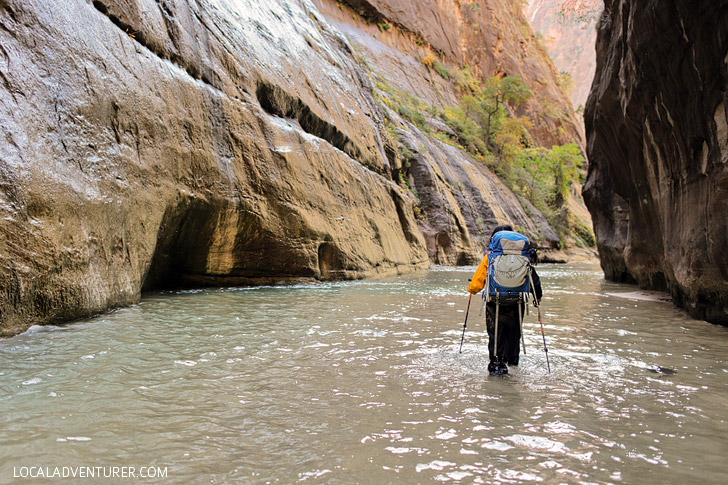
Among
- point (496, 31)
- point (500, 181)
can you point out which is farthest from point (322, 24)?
point (496, 31)

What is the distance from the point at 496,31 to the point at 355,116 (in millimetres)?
40249

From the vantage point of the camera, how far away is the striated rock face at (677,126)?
604 cm

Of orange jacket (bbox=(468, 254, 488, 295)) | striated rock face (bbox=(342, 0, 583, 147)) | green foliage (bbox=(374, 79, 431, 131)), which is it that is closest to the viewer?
orange jacket (bbox=(468, 254, 488, 295))

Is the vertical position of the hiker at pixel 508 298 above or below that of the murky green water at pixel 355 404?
above

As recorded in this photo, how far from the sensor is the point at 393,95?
29734 mm

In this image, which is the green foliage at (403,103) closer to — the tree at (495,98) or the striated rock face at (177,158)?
the tree at (495,98)

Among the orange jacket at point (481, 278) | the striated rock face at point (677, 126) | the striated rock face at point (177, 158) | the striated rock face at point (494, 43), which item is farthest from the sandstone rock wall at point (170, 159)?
the striated rock face at point (494, 43)

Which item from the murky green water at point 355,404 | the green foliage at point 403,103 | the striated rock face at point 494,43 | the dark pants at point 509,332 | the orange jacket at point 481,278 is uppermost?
the striated rock face at point 494,43

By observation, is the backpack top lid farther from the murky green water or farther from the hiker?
the murky green water

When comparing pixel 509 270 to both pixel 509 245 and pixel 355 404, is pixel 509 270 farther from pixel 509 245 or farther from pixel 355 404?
pixel 355 404

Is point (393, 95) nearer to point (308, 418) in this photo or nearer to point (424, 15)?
point (424, 15)

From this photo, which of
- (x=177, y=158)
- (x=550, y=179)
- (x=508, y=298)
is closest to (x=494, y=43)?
(x=550, y=179)

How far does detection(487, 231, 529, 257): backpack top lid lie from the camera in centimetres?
446

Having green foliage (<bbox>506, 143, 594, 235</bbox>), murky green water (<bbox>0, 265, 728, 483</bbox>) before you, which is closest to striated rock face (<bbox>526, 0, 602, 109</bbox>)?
green foliage (<bbox>506, 143, 594, 235</bbox>)
